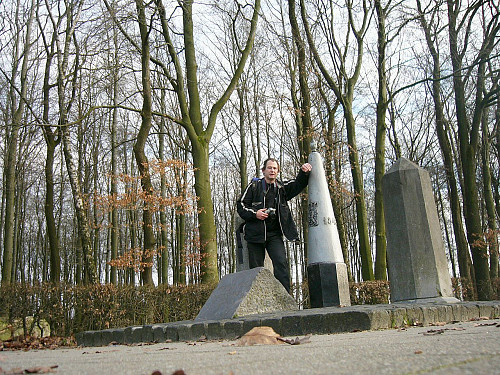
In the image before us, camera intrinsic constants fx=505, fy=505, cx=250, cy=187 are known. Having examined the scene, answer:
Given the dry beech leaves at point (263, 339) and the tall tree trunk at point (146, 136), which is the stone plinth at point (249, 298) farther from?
the tall tree trunk at point (146, 136)

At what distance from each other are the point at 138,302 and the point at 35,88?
1503 cm

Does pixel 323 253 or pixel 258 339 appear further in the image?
pixel 323 253

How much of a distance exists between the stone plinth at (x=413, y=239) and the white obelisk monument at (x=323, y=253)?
0.76 meters

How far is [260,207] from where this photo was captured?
23.6ft

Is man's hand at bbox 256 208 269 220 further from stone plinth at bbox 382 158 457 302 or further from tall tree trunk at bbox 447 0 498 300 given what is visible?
tall tree trunk at bbox 447 0 498 300

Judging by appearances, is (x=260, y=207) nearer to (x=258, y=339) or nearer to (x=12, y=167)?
(x=258, y=339)

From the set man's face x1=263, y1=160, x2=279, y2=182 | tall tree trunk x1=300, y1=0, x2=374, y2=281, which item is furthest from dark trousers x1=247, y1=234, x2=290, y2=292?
tall tree trunk x1=300, y1=0, x2=374, y2=281

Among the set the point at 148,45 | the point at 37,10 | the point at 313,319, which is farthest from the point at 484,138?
the point at 313,319

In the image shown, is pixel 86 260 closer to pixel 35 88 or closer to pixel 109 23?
pixel 109 23

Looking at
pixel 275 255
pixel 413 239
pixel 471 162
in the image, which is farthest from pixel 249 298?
pixel 471 162

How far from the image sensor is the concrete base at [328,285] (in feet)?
24.1

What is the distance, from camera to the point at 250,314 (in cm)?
562

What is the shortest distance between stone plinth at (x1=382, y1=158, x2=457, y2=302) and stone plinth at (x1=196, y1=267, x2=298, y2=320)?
1.74 meters

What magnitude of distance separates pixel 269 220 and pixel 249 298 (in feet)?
5.11
